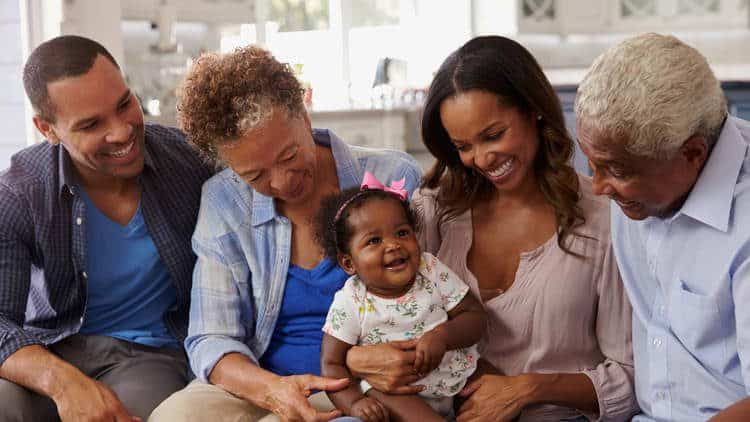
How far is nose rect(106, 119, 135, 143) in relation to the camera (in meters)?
2.23

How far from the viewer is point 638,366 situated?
72.9 inches

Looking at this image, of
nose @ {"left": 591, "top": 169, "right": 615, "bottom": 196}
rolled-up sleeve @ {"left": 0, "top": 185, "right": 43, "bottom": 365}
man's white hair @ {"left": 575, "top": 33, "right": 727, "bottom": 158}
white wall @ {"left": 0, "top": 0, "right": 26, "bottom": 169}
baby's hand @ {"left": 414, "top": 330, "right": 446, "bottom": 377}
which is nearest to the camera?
man's white hair @ {"left": 575, "top": 33, "right": 727, "bottom": 158}

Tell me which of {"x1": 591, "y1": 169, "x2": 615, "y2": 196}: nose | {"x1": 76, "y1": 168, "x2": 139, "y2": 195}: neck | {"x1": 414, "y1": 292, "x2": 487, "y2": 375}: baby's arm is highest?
{"x1": 591, "y1": 169, "x2": 615, "y2": 196}: nose

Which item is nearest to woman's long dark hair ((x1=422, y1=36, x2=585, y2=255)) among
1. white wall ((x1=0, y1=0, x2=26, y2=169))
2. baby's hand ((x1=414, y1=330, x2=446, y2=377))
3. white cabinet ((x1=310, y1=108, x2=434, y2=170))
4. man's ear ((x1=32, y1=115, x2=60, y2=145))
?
baby's hand ((x1=414, y1=330, x2=446, y2=377))

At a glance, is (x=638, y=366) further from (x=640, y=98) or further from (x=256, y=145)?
(x=256, y=145)

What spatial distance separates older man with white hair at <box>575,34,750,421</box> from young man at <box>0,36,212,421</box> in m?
1.18

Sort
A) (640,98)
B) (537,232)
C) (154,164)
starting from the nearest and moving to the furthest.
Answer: (640,98)
(537,232)
(154,164)

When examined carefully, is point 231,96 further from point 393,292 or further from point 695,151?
point 695,151

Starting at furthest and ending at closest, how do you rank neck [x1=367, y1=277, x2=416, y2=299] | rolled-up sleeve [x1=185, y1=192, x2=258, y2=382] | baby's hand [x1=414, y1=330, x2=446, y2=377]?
rolled-up sleeve [x1=185, y1=192, x2=258, y2=382] → neck [x1=367, y1=277, x2=416, y2=299] → baby's hand [x1=414, y1=330, x2=446, y2=377]

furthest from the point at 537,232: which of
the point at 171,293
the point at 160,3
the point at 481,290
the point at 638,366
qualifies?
the point at 160,3

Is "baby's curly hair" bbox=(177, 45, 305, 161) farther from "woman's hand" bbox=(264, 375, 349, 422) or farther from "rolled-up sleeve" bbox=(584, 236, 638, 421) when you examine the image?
"rolled-up sleeve" bbox=(584, 236, 638, 421)

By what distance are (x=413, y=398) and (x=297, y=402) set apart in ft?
0.80

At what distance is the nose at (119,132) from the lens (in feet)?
7.32

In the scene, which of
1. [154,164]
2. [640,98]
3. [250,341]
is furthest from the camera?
[154,164]
